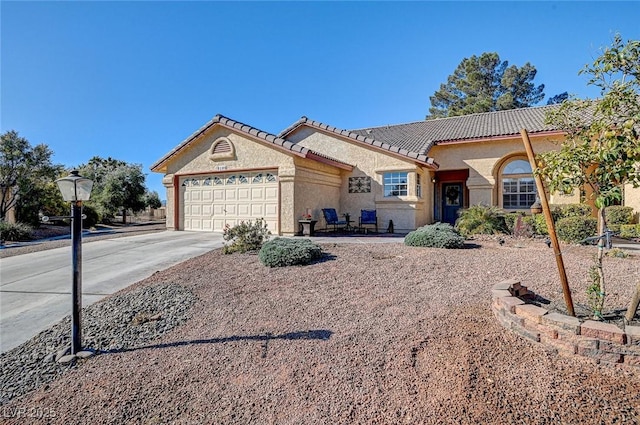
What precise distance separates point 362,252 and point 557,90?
3862cm

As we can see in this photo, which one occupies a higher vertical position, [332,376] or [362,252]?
[362,252]

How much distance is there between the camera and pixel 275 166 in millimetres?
12773

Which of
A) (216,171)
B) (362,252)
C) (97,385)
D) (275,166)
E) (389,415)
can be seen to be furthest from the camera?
(216,171)

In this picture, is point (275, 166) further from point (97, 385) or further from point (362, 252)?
point (97, 385)

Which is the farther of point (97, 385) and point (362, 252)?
point (362, 252)

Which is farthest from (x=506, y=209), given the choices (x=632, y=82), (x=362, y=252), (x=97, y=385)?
(x=97, y=385)

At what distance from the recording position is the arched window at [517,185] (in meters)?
14.4

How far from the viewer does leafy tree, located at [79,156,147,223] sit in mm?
24562

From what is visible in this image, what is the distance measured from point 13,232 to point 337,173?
13.9 m

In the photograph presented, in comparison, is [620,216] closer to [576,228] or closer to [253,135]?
[576,228]

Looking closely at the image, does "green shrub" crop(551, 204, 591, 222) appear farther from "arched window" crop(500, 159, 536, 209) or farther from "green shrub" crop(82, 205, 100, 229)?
"green shrub" crop(82, 205, 100, 229)

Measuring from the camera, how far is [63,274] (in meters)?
7.61

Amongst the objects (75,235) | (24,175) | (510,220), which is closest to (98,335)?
(75,235)

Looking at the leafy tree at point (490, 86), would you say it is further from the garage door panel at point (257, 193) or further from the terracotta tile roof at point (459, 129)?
the garage door panel at point (257, 193)
